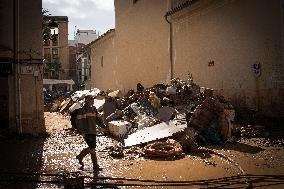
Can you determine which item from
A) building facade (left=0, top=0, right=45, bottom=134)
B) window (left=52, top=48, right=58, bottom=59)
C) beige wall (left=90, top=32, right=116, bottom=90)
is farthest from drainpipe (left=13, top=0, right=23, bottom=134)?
window (left=52, top=48, right=58, bottom=59)

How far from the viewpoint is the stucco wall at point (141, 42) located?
2097 cm

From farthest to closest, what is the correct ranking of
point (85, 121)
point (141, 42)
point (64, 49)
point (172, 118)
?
1. point (64, 49)
2. point (141, 42)
3. point (172, 118)
4. point (85, 121)

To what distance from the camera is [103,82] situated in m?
31.9

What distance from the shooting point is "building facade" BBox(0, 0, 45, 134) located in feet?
41.7

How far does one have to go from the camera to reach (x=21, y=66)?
12.8 m

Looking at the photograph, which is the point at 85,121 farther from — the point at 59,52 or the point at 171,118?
the point at 59,52

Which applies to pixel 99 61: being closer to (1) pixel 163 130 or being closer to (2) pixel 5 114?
(2) pixel 5 114

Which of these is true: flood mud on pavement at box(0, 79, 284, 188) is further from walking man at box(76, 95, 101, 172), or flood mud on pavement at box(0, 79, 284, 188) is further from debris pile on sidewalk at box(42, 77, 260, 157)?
walking man at box(76, 95, 101, 172)

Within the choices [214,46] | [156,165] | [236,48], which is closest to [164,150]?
[156,165]

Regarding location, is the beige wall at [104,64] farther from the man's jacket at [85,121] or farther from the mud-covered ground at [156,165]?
the man's jacket at [85,121]

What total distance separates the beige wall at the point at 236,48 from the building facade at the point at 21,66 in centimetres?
789

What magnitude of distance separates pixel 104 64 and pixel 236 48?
18426 millimetres

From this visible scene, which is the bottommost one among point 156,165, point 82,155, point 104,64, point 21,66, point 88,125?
point 156,165

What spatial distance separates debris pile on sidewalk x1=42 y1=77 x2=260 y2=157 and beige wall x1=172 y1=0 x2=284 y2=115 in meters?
1.87
